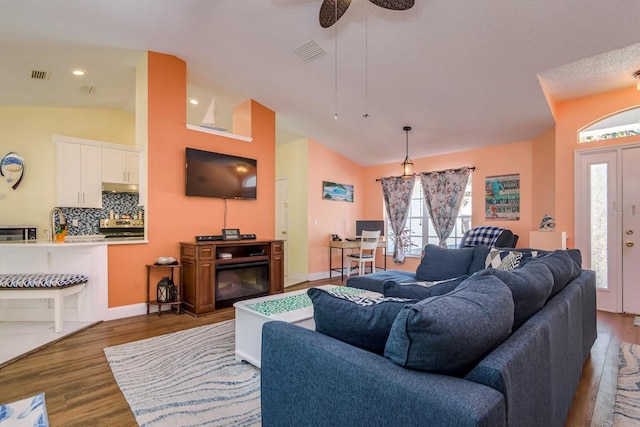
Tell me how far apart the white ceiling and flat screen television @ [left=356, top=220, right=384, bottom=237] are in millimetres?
2192

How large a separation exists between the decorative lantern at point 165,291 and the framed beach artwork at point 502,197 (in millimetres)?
5142

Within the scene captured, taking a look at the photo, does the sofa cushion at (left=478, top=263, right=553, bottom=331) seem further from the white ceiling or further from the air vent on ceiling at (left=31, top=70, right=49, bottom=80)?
the air vent on ceiling at (left=31, top=70, right=49, bottom=80)

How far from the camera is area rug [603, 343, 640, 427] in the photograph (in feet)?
6.20

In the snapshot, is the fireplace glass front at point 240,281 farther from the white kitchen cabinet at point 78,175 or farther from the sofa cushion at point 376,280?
the white kitchen cabinet at point 78,175

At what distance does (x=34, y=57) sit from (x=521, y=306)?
5.34m

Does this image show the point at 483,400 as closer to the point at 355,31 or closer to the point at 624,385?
the point at 624,385

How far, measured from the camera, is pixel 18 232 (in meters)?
4.67

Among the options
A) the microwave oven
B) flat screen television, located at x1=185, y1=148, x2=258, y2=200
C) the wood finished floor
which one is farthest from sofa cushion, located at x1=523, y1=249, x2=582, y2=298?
the microwave oven

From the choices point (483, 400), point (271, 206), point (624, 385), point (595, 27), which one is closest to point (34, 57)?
point (271, 206)

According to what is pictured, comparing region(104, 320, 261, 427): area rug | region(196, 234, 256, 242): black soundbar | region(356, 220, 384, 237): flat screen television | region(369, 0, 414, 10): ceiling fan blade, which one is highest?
region(369, 0, 414, 10): ceiling fan blade

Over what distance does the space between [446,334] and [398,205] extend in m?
6.02

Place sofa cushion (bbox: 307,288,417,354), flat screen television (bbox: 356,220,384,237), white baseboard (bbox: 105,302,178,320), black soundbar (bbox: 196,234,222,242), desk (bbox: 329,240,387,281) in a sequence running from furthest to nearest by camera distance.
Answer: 1. flat screen television (bbox: 356,220,384,237)
2. desk (bbox: 329,240,387,281)
3. black soundbar (bbox: 196,234,222,242)
4. white baseboard (bbox: 105,302,178,320)
5. sofa cushion (bbox: 307,288,417,354)

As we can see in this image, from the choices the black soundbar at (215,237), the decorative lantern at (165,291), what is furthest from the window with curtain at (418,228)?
the decorative lantern at (165,291)

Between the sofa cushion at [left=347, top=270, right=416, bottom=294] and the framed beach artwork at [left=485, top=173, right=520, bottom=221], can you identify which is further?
the framed beach artwork at [left=485, top=173, right=520, bottom=221]
